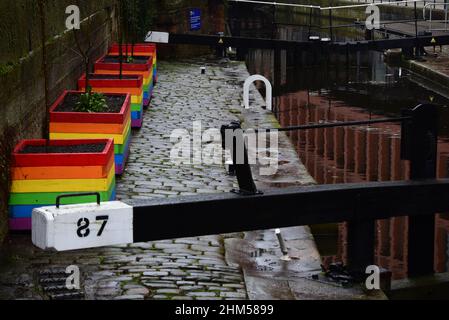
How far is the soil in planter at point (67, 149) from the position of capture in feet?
36.8

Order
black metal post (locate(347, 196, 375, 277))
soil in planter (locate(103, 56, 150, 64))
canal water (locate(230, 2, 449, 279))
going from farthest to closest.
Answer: soil in planter (locate(103, 56, 150, 64)), canal water (locate(230, 2, 449, 279)), black metal post (locate(347, 196, 375, 277))

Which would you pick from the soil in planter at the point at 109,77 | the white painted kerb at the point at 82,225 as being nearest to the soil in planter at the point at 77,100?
the soil in planter at the point at 109,77

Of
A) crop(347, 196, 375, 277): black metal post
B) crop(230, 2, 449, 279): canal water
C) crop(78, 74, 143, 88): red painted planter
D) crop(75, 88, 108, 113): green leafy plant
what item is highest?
crop(75, 88, 108, 113): green leafy plant

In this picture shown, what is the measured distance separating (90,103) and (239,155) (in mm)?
5356

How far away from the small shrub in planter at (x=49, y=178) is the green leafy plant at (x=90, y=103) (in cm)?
296

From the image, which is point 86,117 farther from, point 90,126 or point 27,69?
point 27,69

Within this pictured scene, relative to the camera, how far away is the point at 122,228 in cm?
817

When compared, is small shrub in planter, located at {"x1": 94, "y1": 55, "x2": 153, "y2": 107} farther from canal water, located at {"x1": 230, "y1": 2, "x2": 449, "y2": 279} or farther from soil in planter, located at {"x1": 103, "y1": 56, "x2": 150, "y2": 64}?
canal water, located at {"x1": 230, "y1": 2, "x2": 449, "y2": 279}

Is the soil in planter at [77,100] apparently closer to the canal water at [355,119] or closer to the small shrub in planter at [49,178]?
the canal water at [355,119]

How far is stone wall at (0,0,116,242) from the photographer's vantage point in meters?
10.8

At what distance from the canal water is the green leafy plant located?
3303mm

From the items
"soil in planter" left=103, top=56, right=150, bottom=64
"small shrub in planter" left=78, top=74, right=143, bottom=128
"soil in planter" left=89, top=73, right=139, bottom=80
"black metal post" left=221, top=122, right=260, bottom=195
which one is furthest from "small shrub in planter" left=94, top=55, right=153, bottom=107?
"black metal post" left=221, top=122, right=260, bottom=195

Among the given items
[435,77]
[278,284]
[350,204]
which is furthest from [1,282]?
[435,77]

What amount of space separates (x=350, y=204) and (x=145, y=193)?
3840 mm
